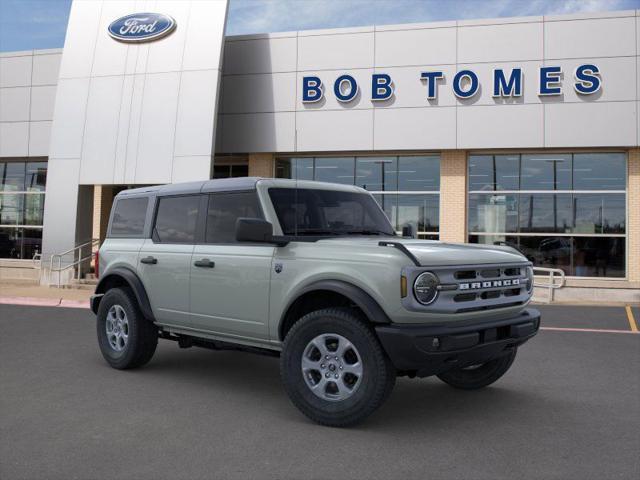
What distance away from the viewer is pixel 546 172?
1939 cm

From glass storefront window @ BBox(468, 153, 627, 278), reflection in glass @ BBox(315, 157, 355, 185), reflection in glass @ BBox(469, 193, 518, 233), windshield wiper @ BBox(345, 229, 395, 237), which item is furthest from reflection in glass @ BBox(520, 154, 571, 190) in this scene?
windshield wiper @ BBox(345, 229, 395, 237)

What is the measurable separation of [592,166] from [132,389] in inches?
669

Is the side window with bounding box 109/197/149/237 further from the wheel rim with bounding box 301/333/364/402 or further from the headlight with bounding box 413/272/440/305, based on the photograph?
the headlight with bounding box 413/272/440/305

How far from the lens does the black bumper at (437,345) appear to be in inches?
178

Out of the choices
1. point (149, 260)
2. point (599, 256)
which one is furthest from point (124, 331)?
point (599, 256)

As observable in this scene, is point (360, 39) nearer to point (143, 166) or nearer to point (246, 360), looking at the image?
point (143, 166)

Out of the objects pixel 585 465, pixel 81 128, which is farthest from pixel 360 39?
pixel 585 465

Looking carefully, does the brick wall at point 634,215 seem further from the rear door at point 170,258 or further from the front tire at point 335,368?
the front tire at point 335,368

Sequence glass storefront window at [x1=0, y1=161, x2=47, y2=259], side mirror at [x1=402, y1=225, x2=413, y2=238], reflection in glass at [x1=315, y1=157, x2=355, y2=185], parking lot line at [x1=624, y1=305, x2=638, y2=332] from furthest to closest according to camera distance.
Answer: glass storefront window at [x1=0, y1=161, x2=47, y2=259] < reflection in glass at [x1=315, y1=157, x2=355, y2=185] < parking lot line at [x1=624, y1=305, x2=638, y2=332] < side mirror at [x1=402, y1=225, x2=413, y2=238]

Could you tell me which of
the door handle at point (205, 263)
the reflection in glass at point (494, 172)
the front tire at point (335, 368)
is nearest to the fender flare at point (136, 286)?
the door handle at point (205, 263)

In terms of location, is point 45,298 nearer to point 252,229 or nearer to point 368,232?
point 368,232

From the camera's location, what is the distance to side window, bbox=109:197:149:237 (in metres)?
7.12

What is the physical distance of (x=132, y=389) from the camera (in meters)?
6.10

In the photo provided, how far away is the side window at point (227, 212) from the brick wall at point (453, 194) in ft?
46.4
